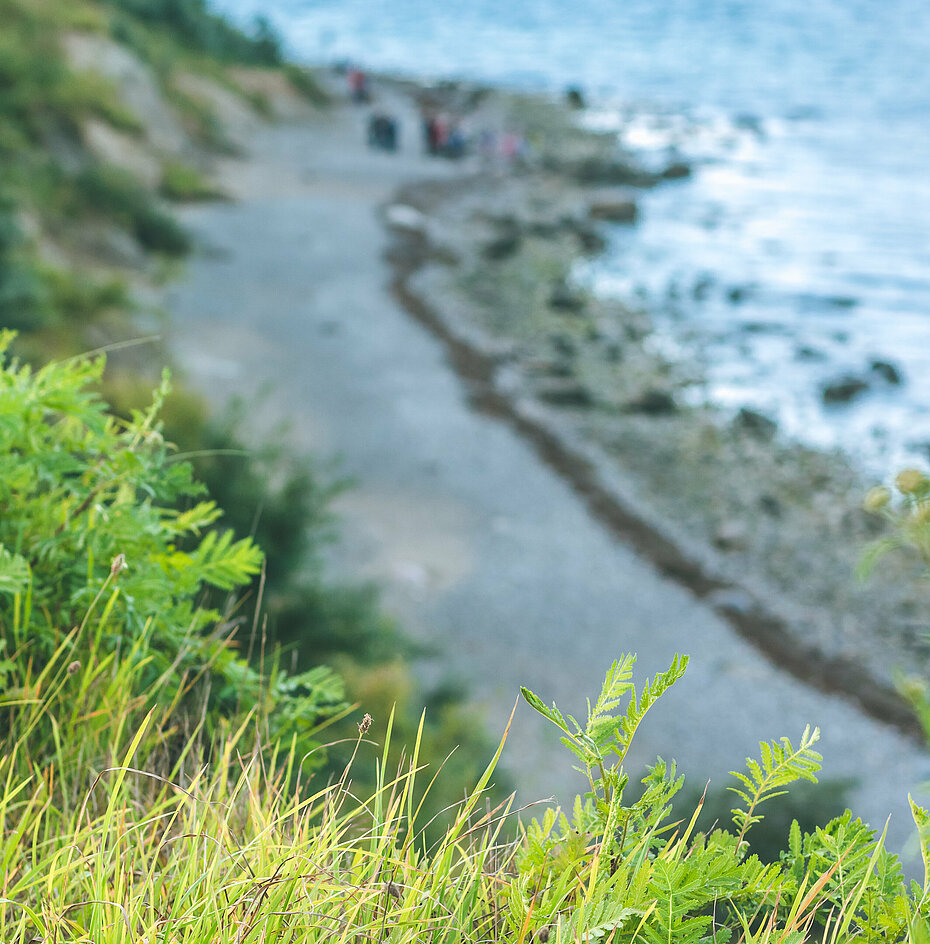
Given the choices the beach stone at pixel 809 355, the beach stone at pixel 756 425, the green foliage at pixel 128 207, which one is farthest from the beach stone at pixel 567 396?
the green foliage at pixel 128 207

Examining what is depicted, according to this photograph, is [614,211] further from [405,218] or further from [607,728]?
[607,728]

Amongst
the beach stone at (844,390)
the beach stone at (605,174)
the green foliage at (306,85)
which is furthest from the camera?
the green foliage at (306,85)

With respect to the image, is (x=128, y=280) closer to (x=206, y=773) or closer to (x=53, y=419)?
(x=53, y=419)

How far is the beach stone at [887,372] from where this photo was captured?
17234 millimetres

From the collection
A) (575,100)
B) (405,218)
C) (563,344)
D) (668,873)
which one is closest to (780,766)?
(668,873)

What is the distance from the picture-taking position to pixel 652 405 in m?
15.5

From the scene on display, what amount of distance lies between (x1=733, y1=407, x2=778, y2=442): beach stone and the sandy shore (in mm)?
4152

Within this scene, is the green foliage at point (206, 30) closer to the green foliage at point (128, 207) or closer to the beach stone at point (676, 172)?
the green foliage at point (128, 207)

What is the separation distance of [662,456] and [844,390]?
485cm

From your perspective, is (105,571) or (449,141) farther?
(449,141)

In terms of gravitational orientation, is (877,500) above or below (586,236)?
below

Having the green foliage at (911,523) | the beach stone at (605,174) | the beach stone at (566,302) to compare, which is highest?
the beach stone at (605,174)

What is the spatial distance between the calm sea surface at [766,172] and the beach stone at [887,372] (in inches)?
1.5

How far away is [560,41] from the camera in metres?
60.8
